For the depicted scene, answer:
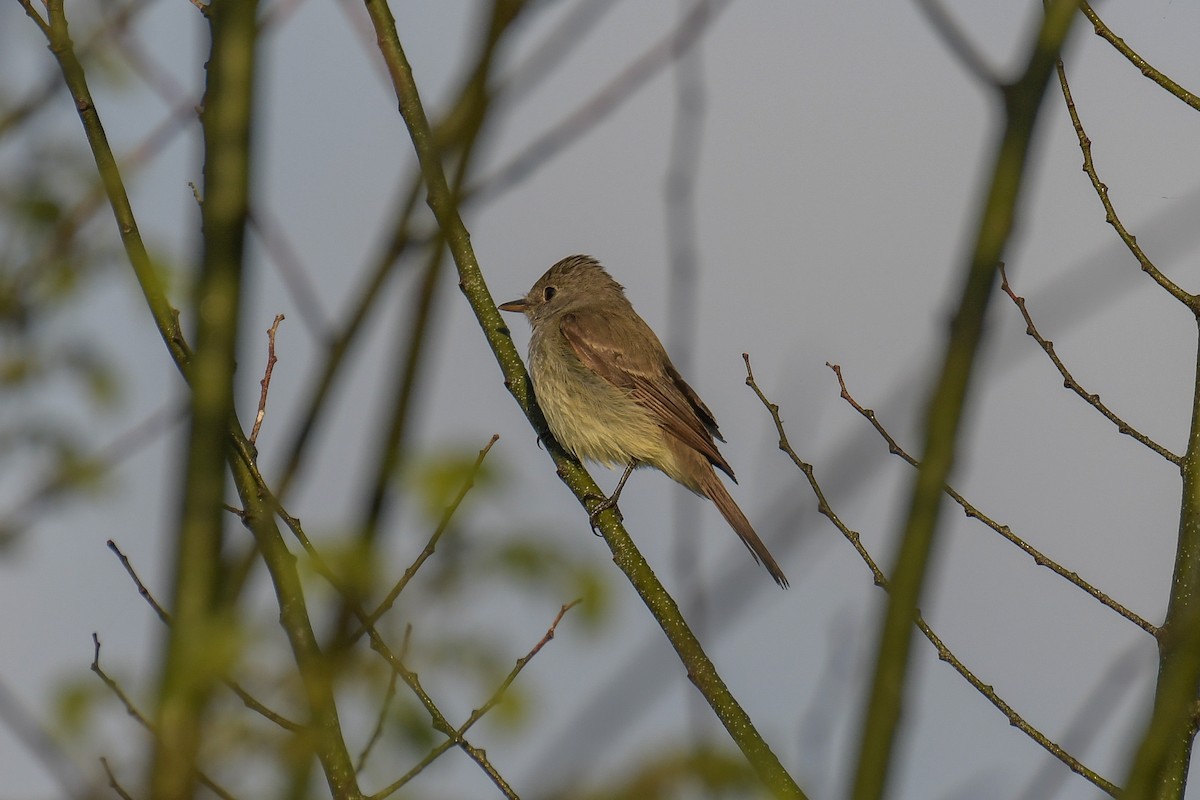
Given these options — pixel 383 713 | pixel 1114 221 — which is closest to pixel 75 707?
pixel 383 713

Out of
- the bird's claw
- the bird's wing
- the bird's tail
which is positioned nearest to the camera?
the bird's claw

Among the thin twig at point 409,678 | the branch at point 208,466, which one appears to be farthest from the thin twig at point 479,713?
the branch at point 208,466

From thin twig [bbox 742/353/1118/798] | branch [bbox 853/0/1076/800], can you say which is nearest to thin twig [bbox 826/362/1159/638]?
thin twig [bbox 742/353/1118/798]

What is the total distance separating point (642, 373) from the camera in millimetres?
9383

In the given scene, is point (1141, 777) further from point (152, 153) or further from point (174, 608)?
point (152, 153)

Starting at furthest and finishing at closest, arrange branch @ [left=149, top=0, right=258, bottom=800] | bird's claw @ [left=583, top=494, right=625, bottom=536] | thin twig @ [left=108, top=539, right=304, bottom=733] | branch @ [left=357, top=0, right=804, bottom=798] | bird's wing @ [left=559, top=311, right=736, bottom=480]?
bird's wing @ [left=559, top=311, right=736, bottom=480], bird's claw @ [left=583, top=494, right=625, bottom=536], branch @ [left=357, top=0, right=804, bottom=798], thin twig @ [left=108, top=539, right=304, bottom=733], branch @ [left=149, top=0, right=258, bottom=800]

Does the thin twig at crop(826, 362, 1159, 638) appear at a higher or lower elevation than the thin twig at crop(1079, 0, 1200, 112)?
lower

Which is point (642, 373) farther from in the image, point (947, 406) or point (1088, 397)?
point (947, 406)

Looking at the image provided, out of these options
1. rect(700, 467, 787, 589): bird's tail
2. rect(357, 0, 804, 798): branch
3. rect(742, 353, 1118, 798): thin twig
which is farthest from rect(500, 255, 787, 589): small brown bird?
rect(742, 353, 1118, 798): thin twig

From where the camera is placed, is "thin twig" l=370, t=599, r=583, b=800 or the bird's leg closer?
"thin twig" l=370, t=599, r=583, b=800

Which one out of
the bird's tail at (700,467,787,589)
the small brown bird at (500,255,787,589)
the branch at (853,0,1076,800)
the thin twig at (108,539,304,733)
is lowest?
the branch at (853,0,1076,800)

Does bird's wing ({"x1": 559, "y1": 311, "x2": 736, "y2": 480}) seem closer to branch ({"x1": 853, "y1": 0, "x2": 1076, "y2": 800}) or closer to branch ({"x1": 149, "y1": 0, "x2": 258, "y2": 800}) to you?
branch ({"x1": 149, "y1": 0, "x2": 258, "y2": 800})

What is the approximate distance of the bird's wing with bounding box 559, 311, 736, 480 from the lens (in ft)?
29.8

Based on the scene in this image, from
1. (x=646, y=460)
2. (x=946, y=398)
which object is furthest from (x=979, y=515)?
(x=646, y=460)
